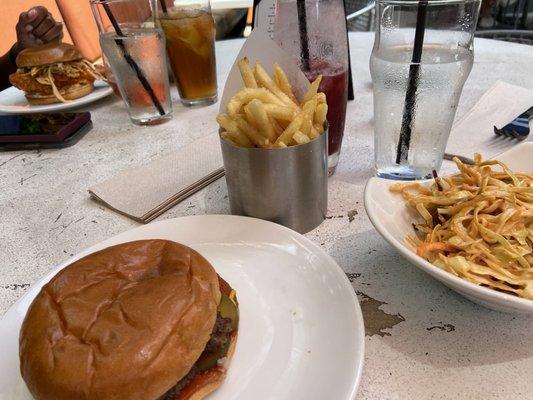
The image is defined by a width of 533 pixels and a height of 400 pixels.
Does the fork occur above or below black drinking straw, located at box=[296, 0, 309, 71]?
below

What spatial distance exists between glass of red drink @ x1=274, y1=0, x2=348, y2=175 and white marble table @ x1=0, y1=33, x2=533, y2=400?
0.28 m

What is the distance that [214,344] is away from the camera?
797 millimetres

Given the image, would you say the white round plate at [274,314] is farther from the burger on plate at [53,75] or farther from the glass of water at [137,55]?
the burger on plate at [53,75]

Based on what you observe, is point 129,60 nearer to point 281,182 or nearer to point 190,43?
point 190,43

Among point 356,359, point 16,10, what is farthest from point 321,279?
point 16,10

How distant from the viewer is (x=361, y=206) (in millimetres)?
1274

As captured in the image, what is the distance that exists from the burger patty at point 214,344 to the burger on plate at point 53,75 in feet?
5.83

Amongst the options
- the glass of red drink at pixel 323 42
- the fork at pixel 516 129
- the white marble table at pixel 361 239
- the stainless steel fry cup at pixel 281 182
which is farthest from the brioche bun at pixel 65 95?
the fork at pixel 516 129

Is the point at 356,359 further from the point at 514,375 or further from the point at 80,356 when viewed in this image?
the point at 80,356

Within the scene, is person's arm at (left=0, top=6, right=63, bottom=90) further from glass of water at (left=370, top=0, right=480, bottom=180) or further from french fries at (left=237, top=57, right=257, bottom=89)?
glass of water at (left=370, top=0, right=480, bottom=180)

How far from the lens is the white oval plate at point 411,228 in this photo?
28.4 inches

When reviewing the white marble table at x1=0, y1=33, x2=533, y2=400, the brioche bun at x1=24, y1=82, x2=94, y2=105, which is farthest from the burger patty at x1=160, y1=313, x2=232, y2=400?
the brioche bun at x1=24, y1=82, x2=94, y2=105

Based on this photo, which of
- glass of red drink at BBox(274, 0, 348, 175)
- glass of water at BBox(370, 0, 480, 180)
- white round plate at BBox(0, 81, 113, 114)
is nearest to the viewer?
glass of water at BBox(370, 0, 480, 180)

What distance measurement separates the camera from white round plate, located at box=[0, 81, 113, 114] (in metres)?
2.13
